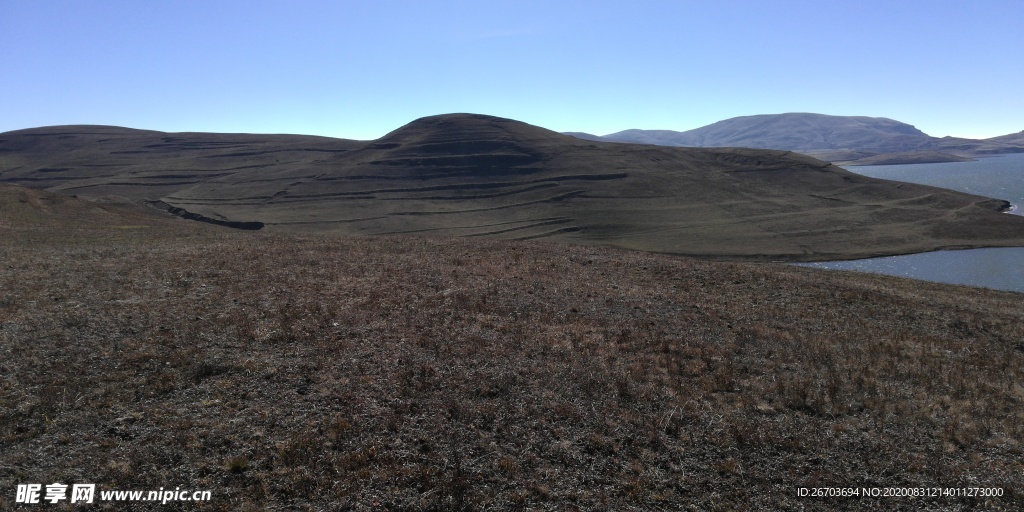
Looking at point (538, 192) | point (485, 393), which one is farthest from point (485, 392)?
point (538, 192)

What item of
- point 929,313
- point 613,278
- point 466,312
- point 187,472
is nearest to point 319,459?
point 187,472

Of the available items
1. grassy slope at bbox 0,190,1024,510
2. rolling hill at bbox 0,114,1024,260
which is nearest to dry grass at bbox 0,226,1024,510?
grassy slope at bbox 0,190,1024,510

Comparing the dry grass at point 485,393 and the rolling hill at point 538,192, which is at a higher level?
the rolling hill at point 538,192

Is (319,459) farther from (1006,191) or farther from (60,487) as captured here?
(1006,191)

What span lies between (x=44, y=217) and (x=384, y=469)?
5292 centimetres

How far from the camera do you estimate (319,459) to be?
10820 mm

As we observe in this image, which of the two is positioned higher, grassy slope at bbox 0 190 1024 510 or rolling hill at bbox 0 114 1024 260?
rolling hill at bbox 0 114 1024 260

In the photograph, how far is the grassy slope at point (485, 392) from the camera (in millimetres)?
10445

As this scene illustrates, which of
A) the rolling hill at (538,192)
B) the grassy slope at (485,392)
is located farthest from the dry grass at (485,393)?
the rolling hill at (538,192)

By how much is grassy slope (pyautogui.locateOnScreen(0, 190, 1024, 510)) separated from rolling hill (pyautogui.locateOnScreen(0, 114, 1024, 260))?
224 feet

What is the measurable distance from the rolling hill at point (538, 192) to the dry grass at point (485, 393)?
2681 inches

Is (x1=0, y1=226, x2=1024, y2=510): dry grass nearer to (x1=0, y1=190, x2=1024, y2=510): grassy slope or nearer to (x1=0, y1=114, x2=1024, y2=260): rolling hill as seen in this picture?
(x1=0, y1=190, x2=1024, y2=510): grassy slope

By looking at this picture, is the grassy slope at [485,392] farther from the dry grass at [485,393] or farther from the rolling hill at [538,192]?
the rolling hill at [538,192]

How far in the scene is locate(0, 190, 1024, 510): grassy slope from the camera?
10.4 metres
